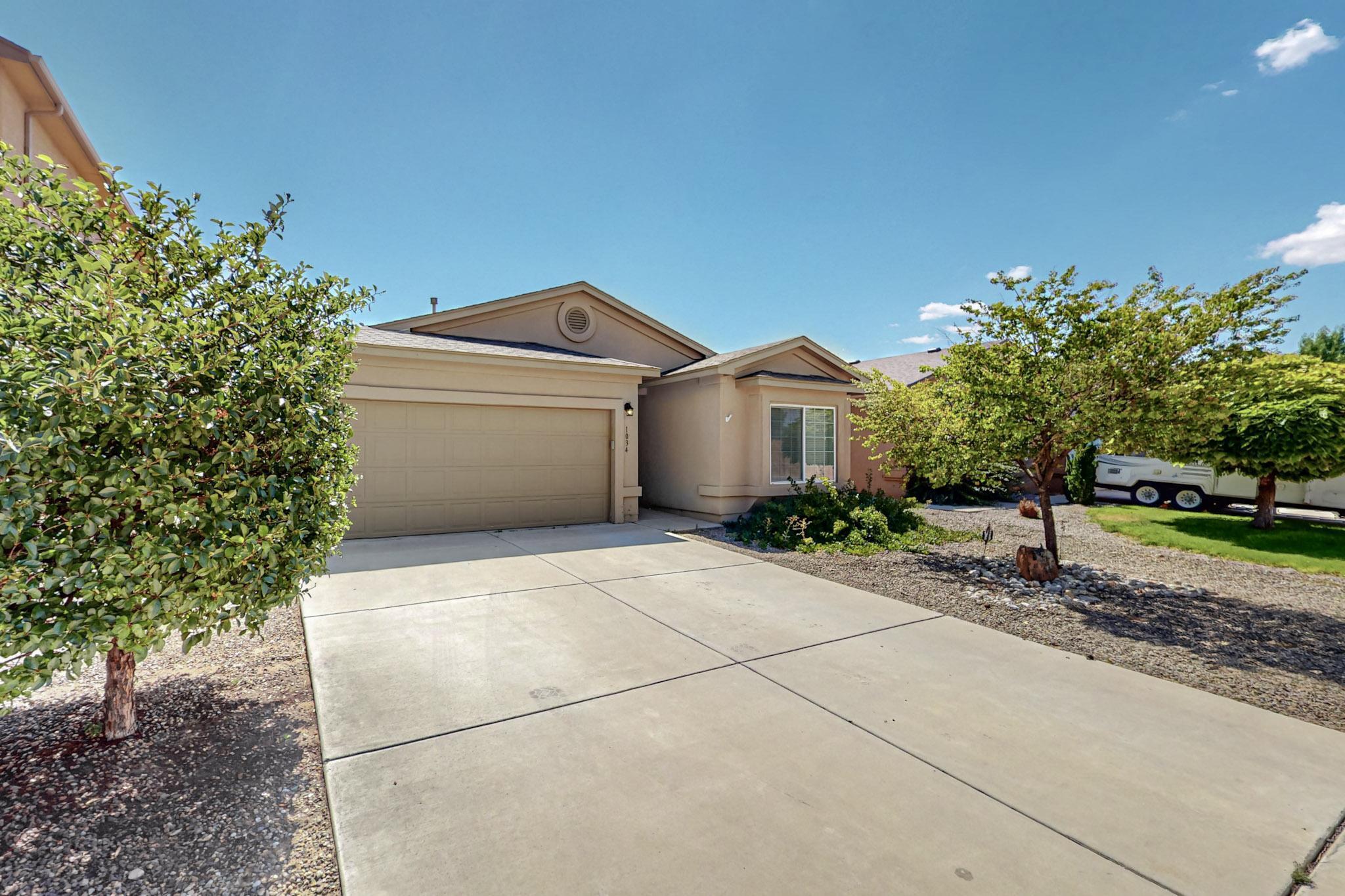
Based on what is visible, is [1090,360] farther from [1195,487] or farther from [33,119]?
[33,119]

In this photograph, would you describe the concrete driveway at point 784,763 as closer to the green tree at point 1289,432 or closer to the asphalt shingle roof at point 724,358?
the asphalt shingle roof at point 724,358

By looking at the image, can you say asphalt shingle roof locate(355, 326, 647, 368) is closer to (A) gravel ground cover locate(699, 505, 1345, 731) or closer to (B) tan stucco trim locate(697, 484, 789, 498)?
(B) tan stucco trim locate(697, 484, 789, 498)

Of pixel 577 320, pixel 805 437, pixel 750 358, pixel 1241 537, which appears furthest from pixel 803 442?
pixel 1241 537

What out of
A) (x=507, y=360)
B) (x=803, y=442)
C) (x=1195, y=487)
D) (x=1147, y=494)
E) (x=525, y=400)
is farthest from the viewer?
(x=1147, y=494)

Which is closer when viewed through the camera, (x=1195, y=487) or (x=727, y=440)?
(x=727, y=440)

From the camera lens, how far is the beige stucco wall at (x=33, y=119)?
6.58 m

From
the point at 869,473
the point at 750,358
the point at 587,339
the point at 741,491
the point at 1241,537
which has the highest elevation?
the point at 587,339

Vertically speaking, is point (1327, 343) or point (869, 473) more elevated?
point (1327, 343)

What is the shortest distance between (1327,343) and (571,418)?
4673cm

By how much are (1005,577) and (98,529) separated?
8.29 m

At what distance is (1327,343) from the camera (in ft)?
107

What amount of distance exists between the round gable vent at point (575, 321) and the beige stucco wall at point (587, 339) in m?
0.06

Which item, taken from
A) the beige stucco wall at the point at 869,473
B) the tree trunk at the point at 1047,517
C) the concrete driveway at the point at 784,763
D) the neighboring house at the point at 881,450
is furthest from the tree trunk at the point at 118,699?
the beige stucco wall at the point at 869,473

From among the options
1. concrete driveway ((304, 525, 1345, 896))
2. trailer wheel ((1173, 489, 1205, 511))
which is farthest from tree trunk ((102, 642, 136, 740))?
trailer wheel ((1173, 489, 1205, 511))
